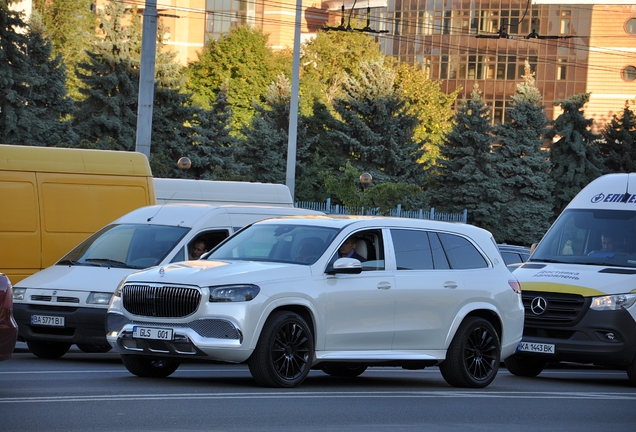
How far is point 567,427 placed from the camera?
9.43m

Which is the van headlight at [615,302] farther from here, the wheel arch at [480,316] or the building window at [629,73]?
the building window at [629,73]

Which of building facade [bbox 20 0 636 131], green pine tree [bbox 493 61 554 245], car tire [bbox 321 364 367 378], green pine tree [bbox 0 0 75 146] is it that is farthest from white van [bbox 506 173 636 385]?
building facade [bbox 20 0 636 131]

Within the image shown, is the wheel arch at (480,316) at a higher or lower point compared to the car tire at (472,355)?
higher

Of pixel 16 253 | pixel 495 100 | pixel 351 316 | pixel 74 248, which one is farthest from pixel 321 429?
pixel 495 100

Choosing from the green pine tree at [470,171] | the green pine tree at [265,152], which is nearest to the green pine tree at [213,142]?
the green pine tree at [265,152]

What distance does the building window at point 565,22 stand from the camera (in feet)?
277

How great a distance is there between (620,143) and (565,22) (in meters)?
26.5

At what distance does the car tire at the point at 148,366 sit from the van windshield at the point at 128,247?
244cm

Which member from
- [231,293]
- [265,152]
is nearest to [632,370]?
[231,293]

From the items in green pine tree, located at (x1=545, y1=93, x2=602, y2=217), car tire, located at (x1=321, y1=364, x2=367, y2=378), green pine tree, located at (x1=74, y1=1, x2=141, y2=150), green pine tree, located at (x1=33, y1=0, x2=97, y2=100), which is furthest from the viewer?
green pine tree, located at (x1=33, y1=0, x2=97, y2=100)

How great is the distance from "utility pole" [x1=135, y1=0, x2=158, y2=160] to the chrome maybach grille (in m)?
12.7

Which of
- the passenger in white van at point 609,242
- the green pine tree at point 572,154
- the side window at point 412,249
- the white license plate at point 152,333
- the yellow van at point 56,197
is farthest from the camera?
the green pine tree at point 572,154

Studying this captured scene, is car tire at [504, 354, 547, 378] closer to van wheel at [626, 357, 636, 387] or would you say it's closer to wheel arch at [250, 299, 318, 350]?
van wheel at [626, 357, 636, 387]

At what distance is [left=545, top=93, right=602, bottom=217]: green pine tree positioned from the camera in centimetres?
5838
